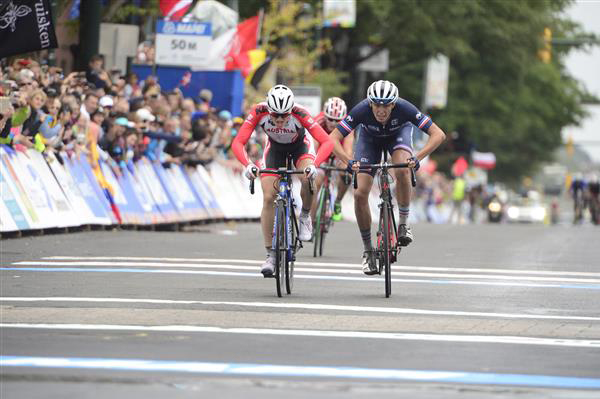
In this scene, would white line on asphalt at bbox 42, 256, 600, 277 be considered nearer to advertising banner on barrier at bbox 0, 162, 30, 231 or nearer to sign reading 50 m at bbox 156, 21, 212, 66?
advertising banner on barrier at bbox 0, 162, 30, 231

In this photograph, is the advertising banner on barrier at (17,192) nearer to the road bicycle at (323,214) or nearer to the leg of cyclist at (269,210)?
the road bicycle at (323,214)

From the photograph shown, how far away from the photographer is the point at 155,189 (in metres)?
25.9

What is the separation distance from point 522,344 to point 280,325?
5.75 ft

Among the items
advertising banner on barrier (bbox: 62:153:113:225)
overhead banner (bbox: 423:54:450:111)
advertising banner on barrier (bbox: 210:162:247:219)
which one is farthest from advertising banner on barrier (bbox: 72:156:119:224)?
overhead banner (bbox: 423:54:450:111)

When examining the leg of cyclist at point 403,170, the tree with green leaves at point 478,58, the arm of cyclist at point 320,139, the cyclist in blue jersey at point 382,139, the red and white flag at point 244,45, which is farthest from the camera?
the tree with green leaves at point 478,58

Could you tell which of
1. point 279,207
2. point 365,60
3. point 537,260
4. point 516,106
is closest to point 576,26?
Answer: point 516,106

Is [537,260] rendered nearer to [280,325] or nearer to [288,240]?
[288,240]

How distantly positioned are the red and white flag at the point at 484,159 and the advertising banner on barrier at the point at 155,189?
5662 centimetres

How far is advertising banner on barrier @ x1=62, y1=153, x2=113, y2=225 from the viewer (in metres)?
22.7

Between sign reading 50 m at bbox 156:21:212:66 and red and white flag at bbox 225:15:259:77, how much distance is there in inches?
140

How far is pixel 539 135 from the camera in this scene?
79938 mm

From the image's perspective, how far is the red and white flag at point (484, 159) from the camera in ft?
274

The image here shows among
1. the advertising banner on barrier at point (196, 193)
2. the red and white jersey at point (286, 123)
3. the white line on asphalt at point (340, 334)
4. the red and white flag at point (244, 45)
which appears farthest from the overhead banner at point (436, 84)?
the white line on asphalt at point (340, 334)

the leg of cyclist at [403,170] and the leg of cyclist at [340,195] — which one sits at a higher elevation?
the leg of cyclist at [403,170]
